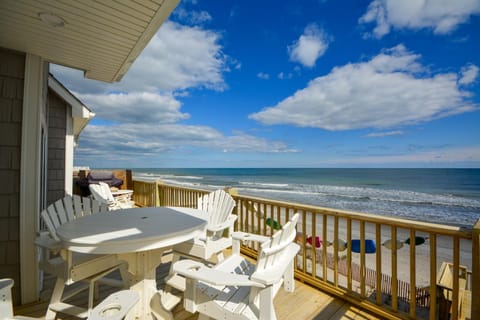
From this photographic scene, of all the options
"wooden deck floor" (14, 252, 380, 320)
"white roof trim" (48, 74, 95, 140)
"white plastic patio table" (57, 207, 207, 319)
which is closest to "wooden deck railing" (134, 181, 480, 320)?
"wooden deck floor" (14, 252, 380, 320)

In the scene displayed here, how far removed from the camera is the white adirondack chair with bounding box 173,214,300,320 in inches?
46.6

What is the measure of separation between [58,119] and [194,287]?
3946 mm

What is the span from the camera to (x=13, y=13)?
1.63 m

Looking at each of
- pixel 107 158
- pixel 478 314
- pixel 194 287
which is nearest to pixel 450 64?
pixel 478 314

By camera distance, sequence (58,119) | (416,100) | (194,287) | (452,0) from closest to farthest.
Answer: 1. (194,287)
2. (58,119)
3. (452,0)
4. (416,100)

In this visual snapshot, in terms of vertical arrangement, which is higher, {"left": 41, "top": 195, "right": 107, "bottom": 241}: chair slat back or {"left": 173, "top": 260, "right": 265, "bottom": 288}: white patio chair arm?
{"left": 41, "top": 195, "right": 107, "bottom": 241}: chair slat back

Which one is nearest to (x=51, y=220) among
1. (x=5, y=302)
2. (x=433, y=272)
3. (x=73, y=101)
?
(x=5, y=302)

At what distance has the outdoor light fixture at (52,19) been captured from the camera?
1.64 meters

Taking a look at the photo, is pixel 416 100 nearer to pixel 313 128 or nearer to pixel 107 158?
pixel 313 128

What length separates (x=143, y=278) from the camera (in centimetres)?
172

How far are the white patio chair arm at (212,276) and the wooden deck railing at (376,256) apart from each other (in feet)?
4.54

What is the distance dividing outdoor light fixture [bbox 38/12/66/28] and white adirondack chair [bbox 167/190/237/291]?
2007 millimetres

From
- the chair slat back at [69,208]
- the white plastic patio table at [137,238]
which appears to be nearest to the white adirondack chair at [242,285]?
the white plastic patio table at [137,238]

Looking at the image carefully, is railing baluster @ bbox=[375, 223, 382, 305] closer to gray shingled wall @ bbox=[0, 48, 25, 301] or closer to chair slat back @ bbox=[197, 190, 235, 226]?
Result: chair slat back @ bbox=[197, 190, 235, 226]
